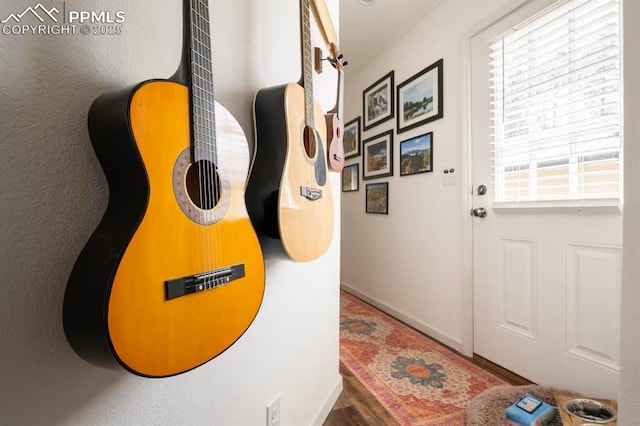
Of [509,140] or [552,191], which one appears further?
[509,140]

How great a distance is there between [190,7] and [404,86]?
2432 mm

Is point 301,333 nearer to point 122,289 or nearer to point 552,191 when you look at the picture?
point 122,289

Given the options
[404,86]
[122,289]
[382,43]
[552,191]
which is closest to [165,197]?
[122,289]

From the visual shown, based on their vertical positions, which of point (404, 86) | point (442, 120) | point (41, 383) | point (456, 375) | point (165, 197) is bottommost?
point (456, 375)

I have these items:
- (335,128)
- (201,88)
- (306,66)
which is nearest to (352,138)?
(335,128)

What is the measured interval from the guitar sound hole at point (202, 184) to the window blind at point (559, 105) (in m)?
1.70

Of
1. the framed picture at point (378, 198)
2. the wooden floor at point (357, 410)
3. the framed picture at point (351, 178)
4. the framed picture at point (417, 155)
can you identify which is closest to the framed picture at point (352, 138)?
the framed picture at point (351, 178)

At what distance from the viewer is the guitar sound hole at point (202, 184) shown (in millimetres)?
566

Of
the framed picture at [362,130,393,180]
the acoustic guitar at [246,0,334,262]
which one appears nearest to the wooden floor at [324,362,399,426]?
the acoustic guitar at [246,0,334,262]

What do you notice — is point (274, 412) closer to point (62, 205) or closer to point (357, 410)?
point (357, 410)

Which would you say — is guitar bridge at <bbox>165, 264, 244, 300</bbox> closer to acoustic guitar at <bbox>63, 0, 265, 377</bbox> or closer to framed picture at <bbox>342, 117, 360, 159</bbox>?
acoustic guitar at <bbox>63, 0, 265, 377</bbox>

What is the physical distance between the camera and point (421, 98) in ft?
8.13

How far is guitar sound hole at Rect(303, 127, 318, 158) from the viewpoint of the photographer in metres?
0.98

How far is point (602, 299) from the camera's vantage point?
4.71ft
